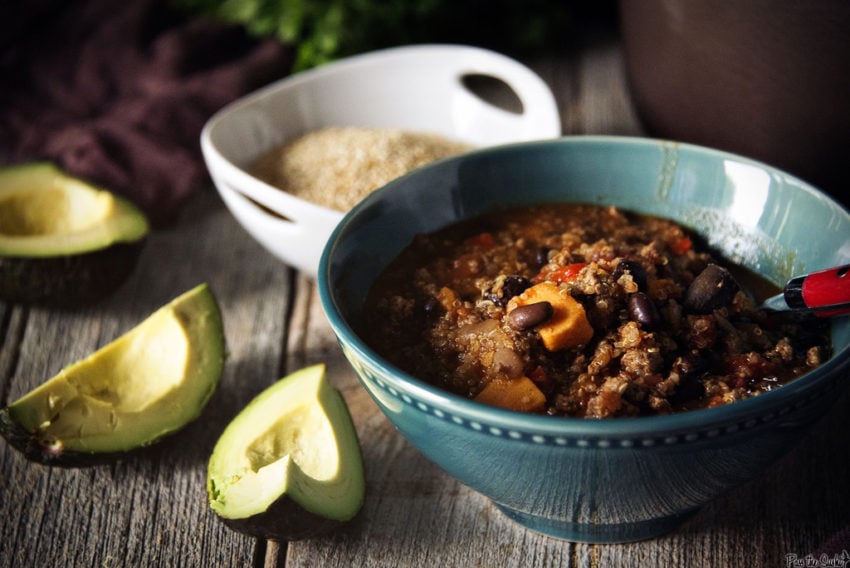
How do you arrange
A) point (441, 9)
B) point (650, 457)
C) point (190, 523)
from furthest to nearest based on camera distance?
point (441, 9), point (190, 523), point (650, 457)

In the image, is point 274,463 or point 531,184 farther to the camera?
point 531,184

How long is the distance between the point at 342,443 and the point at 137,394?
27.6 inches

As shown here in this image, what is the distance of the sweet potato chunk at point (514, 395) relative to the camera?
1.89 metres

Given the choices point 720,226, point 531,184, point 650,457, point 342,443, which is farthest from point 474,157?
point 650,457

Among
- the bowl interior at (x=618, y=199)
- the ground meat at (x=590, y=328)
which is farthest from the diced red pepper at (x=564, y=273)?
the bowl interior at (x=618, y=199)

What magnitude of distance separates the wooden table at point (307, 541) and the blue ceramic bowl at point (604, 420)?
0.40 ft

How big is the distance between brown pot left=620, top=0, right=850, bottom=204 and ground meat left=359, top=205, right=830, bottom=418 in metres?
0.73

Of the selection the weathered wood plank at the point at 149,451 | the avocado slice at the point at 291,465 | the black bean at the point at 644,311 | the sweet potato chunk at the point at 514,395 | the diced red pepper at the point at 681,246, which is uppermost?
the black bean at the point at 644,311

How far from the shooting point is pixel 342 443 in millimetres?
2277

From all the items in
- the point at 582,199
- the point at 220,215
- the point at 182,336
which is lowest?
the point at 220,215

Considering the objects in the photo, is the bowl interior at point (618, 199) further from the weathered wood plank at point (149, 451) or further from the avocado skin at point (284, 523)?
the weathered wood plank at point (149, 451)

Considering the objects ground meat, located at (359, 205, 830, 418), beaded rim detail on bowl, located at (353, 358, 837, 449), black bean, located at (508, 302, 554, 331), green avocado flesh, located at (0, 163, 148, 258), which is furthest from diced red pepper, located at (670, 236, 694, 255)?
green avocado flesh, located at (0, 163, 148, 258)

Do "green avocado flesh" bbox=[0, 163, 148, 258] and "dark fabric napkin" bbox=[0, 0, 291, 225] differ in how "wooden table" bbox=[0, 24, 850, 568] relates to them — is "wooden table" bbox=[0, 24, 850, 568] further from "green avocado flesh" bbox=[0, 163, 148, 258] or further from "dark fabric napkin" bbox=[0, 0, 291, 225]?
"dark fabric napkin" bbox=[0, 0, 291, 225]

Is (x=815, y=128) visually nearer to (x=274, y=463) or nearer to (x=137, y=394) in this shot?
(x=274, y=463)
